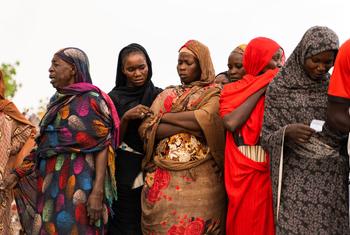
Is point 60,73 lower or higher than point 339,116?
higher

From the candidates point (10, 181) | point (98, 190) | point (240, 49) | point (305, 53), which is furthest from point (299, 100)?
point (10, 181)

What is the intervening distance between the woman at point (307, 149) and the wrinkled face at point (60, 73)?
1700 mm

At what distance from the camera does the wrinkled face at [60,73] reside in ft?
19.3

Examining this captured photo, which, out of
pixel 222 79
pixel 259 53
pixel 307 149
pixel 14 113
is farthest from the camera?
pixel 14 113

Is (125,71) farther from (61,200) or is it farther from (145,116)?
(61,200)

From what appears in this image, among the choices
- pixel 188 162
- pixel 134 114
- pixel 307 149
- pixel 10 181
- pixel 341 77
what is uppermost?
pixel 341 77

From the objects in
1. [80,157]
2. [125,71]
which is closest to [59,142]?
[80,157]

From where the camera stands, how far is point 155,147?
591cm

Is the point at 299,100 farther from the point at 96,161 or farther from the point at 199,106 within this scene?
the point at 96,161

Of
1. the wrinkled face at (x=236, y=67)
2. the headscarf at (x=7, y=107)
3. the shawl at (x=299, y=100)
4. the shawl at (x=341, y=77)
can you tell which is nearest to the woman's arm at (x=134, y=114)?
the wrinkled face at (x=236, y=67)

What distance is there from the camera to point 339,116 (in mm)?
4902

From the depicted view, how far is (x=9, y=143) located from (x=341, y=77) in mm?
3583

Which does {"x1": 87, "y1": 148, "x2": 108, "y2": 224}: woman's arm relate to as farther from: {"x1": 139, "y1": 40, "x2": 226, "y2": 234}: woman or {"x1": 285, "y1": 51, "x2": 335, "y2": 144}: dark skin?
{"x1": 285, "y1": 51, "x2": 335, "y2": 144}: dark skin

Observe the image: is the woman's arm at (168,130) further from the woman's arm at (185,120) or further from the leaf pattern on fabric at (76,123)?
the leaf pattern on fabric at (76,123)
